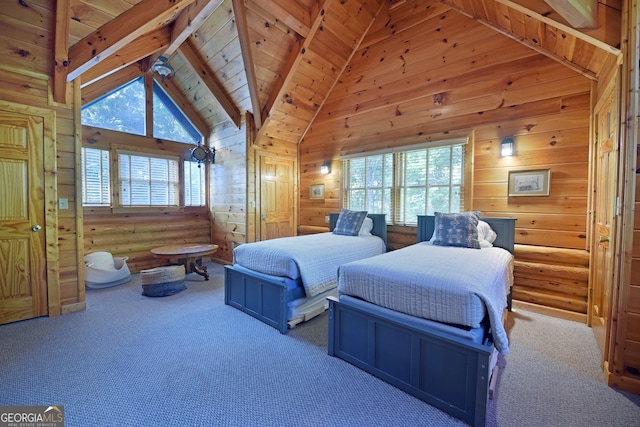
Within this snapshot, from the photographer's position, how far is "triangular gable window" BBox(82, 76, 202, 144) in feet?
14.6

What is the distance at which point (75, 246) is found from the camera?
3.04 m

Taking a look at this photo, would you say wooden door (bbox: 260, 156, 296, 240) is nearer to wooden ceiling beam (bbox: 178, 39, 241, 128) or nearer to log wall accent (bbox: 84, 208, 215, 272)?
wooden ceiling beam (bbox: 178, 39, 241, 128)

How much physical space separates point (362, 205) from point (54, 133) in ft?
13.2

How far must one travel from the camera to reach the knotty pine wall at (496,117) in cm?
288

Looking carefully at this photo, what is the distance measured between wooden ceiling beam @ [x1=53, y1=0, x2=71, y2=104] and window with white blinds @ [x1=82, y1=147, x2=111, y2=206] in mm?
1715

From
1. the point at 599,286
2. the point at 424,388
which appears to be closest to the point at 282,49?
the point at 424,388

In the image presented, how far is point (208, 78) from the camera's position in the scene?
460 cm

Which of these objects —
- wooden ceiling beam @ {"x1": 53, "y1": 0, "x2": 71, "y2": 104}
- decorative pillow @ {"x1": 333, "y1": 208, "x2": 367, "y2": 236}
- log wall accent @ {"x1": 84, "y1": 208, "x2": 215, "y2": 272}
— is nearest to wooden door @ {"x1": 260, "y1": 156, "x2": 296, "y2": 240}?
log wall accent @ {"x1": 84, "y1": 208, "x2": 215, "y2": 272}

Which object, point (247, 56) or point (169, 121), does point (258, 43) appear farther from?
point (169, 121)

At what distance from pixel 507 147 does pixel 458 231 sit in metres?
1.20

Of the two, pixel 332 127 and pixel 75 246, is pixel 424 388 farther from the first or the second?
pixel 332 127

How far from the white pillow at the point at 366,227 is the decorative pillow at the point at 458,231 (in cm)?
114

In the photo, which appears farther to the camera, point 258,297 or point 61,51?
point 258,297

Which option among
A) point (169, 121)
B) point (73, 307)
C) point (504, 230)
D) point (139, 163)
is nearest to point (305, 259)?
point (504, 230)
